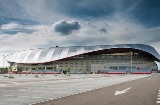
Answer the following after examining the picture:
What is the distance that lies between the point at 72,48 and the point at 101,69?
23.3m

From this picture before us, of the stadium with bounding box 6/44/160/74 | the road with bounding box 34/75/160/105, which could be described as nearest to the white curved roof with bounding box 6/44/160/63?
the stadium with bounding box 6/44/160/74

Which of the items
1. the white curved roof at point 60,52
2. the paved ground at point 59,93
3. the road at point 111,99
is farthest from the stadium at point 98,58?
the road at point 111,99

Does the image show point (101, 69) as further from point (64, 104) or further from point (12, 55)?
point (64, 104)

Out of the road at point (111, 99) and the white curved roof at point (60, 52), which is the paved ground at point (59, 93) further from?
the white curved roof at point (60, 52)

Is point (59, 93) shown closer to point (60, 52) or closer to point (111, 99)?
point (111, 99)

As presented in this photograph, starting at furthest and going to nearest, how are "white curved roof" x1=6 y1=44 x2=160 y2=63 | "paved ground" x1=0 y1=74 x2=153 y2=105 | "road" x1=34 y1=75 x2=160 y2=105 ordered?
1. "white curved roof" x1=6 y1=44 x2=160 y2=63
2. "paved ground" x1=0 y1=74 x2=153 y2=105
3. "road" x1=34 y1=75 x2=160 y2=105

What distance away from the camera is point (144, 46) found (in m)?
149

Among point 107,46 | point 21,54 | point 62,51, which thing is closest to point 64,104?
point 107,46

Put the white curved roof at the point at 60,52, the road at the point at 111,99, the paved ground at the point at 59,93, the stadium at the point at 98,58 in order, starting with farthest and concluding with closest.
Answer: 1. the white curved roof at the point at 60,52
2. the stadium at the point at 98,58
3. the paved ground at the point at 59,93
4. the road at the point at 111,99

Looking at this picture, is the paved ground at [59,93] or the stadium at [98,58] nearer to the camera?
the paved ground at [59,93]

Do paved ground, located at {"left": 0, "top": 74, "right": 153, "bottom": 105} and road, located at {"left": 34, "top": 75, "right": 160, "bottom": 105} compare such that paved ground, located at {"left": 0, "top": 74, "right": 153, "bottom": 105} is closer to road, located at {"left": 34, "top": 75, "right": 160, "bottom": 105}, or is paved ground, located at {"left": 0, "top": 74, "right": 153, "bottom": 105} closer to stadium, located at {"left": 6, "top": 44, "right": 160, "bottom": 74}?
road, located at {"left": 34, "top": 75, "right": 160, "bottom": 105}

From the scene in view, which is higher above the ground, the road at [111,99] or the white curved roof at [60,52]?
the white curved roof at [60,52]

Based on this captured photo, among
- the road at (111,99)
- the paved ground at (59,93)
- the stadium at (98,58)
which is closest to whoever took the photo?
the road at (111,99)

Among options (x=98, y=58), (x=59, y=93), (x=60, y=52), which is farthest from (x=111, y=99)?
(x=60, y=52)
